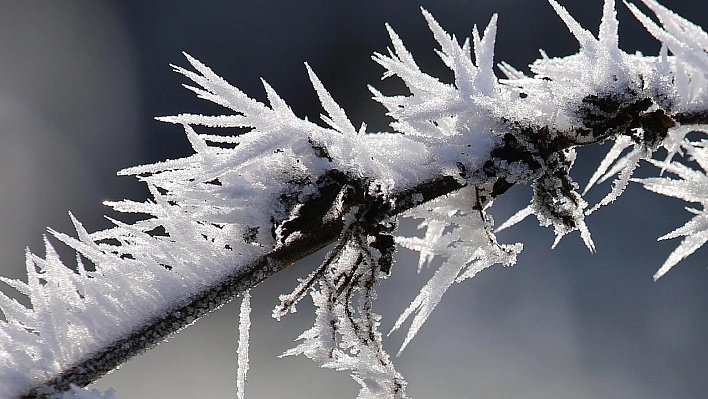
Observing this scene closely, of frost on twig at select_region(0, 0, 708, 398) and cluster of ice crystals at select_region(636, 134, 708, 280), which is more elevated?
frost on twig at select_region(0, 0, 708, 398)

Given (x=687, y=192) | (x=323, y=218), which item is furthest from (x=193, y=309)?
(x=687, y=192)

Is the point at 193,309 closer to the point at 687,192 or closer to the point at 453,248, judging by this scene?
the point at 453,248

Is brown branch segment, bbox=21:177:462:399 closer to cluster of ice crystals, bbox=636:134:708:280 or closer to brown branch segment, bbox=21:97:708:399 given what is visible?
brown branch segment, bbox=21:97:708:399

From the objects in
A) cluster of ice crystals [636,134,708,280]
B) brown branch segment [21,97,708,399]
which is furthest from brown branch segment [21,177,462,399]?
cluster of ice crystals [636,134,708,280]

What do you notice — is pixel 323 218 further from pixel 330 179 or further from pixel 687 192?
pixel 687 192

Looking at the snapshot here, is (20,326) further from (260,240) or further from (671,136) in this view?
(671,136)

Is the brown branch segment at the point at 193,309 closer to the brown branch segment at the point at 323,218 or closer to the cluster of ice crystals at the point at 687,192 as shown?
the brown branch segment at the point at 323,218

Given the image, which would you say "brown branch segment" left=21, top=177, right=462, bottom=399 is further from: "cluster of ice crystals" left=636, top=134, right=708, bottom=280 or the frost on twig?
"cluster of ice crystals" left=636, top=134, right=708, bottom=280

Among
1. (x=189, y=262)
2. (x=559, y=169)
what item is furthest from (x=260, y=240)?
(x=559, y=169)

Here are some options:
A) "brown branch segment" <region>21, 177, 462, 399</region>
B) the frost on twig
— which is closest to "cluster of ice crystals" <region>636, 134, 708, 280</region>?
the frost on twig
